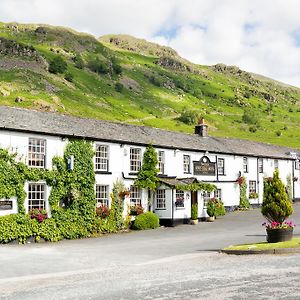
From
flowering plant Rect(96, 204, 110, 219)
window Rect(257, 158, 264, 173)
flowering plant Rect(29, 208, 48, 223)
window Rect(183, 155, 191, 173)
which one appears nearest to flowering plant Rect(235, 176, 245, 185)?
window Rect(257, 158, 264, 173)

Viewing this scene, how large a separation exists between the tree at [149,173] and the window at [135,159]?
0.37 metres

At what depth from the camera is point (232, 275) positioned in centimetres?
1359

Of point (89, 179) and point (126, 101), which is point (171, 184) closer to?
point (89, 179)

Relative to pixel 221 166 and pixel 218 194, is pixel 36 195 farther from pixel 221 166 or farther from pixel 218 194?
pixel 221 166

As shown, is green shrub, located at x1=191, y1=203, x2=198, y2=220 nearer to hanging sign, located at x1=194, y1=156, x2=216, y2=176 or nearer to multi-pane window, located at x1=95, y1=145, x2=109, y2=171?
hanging sign, located at x1=194, y1=156, x2=216, y2=176

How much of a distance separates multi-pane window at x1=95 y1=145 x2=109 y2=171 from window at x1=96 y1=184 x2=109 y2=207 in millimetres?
1235

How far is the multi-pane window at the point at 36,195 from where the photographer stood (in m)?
27.9

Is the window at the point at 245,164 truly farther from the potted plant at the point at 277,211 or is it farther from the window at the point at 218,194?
the potted plant at the point at 277,211

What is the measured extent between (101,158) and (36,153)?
5.32 metres

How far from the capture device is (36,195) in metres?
28.2

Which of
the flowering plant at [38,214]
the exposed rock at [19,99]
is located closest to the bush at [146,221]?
the flowering plant at [38,214]

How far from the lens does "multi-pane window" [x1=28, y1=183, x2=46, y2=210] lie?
27922 millimetres

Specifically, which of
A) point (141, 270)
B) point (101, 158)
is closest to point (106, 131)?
point (101, 158)

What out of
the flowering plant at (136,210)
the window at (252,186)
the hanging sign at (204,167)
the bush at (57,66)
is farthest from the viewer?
the bush at (57,66)
